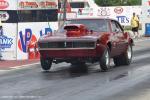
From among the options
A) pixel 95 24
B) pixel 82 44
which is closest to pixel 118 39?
pixel 95 24

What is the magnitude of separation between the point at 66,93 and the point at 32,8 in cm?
1072

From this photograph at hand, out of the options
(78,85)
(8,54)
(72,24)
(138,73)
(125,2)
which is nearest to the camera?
(78,85)

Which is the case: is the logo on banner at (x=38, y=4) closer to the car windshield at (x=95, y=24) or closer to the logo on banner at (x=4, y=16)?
the logo on banner at (x=4, y=16)

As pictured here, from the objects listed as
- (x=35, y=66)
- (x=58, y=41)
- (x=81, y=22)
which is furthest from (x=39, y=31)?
(x=58, y=41)

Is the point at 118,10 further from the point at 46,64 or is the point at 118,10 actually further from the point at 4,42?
the point at 46,64

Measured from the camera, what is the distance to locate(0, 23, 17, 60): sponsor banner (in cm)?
2248

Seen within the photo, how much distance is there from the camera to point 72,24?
1803 centimetres

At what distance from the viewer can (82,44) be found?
656 inches

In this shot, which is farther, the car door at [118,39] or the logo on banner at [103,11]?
the logo on banner at [103,11]

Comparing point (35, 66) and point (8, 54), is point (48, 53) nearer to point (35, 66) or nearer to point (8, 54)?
point (35, 66)

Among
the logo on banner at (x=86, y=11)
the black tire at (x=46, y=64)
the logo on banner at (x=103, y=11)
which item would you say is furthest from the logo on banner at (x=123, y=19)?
the black tire at (x=46, y=64)

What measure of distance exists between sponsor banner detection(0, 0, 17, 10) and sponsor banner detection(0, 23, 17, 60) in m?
0.66

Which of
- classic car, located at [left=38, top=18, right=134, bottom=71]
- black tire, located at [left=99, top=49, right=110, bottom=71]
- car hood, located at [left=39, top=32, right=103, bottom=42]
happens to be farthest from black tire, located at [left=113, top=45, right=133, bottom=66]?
car hood, located at [left=39, top=32, right=103, bottom=42]

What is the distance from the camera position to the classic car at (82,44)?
16719 millimetres
